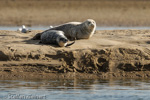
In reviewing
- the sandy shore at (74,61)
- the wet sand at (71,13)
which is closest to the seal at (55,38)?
the sandy shore at (74,61)

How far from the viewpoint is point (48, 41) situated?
9.74 m

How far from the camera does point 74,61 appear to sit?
29.9ft

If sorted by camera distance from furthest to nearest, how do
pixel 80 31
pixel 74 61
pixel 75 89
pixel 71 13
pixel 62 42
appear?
pixel 71 13 < pixel 80 31 < pixel 62 42 < pixel 74 61 < pixel 75 89

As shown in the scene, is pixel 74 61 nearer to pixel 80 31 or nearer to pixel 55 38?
pixel 55 38

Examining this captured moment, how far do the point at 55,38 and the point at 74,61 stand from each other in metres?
0.82

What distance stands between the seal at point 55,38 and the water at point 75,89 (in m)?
1.15

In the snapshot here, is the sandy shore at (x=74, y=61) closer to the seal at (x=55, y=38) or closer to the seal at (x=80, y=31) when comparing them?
the seal at (x=55, y=38)

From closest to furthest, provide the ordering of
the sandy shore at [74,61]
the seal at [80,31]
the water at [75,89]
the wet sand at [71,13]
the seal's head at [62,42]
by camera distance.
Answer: the water at [75,89], the sandy shore at [74,61], the seal's head at [62,42], the seal at [80,31], the wet sand at [71,13]

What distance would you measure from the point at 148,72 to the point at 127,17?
13218 mm

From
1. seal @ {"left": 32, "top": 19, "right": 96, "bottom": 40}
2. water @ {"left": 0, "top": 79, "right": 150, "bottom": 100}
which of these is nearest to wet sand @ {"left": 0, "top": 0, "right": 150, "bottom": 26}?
seal @ {"left": 32, "top": 19, "right": 96, "bottom": 40}

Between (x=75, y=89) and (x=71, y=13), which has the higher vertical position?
(x=71, y=13)

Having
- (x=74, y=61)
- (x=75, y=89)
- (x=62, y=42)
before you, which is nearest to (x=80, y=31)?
(x=62, y=42)

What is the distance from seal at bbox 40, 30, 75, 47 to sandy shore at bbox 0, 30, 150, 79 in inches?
5.3

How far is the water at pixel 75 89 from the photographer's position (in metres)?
7.02
